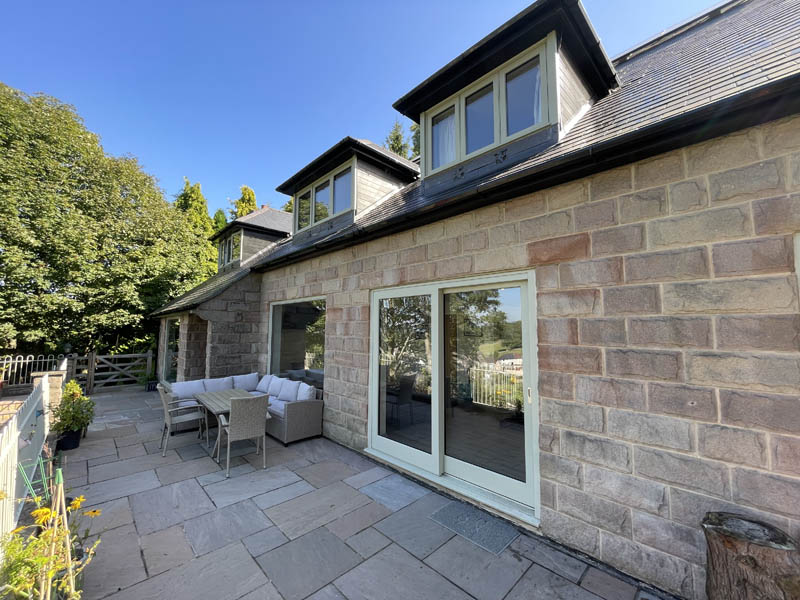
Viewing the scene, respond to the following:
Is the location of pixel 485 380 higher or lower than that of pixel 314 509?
higher

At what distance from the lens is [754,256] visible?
6.83ft

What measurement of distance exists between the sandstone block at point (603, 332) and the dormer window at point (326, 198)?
4.96 meters

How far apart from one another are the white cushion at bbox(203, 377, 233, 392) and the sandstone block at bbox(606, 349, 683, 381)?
6571 millimetres

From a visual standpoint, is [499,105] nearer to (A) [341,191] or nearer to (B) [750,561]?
(A) [341,191]

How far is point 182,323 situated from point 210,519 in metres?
7.79

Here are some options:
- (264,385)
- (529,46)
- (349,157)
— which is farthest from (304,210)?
(529,46)

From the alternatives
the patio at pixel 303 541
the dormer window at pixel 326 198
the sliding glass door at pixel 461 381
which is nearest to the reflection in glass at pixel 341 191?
the dormer window at pixel 326 198

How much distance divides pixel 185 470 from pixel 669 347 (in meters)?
5.68

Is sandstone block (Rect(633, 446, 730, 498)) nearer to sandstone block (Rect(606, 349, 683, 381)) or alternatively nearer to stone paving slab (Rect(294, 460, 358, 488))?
sandstone block (Rect(606, 349, 683, 381))

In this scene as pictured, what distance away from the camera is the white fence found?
2379 mm

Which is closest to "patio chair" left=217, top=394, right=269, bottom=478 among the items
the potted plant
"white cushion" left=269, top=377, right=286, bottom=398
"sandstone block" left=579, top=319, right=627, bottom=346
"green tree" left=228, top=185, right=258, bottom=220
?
"white cushion" left=269, top=377, right=286, bottom=398

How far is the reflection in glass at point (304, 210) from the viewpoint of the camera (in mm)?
7586

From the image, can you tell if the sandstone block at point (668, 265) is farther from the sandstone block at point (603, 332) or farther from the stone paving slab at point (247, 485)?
the stone paving slab at point (247, 485)

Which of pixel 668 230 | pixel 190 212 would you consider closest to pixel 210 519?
pixel 668 230
